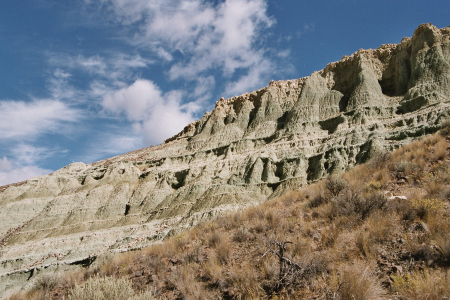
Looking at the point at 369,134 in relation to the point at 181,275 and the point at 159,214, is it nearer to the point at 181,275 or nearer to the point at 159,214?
the point at 159,214

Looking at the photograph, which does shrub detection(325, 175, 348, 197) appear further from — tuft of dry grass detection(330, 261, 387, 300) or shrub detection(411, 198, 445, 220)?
tuft of dry grass detection(330, 261, 387, 300)

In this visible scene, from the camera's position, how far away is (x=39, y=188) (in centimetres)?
4553

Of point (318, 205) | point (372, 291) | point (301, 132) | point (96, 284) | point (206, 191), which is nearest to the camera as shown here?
point (372, 291)

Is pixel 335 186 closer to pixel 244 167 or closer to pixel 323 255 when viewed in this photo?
pixel 323 255

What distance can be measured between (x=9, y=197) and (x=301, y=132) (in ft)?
173

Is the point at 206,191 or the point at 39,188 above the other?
the point at 39,188

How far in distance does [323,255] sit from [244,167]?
31.4m

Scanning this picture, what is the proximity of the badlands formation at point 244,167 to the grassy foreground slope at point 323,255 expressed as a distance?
61.2 feet

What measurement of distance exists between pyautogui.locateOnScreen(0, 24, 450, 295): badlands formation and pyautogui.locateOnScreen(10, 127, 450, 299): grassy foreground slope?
18.7 metres

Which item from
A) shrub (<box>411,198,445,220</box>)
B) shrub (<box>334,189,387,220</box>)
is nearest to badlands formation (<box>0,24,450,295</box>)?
shrub (<box>334,189,387,220</box>)

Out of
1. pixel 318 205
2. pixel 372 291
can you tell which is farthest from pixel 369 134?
pixel 372 291

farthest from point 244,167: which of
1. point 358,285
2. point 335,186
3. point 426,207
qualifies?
point 358,285

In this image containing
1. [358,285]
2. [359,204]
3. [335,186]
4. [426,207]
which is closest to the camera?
[358,285]

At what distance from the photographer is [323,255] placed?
478 cm
